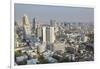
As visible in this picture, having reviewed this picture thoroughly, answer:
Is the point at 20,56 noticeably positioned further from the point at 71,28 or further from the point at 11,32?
the point at 71,28

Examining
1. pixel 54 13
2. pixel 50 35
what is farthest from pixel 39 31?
pixel 54 13

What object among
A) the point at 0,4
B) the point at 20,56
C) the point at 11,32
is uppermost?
the point at 0,4

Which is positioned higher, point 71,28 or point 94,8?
point 94,8

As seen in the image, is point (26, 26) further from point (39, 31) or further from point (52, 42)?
point (52, 42)

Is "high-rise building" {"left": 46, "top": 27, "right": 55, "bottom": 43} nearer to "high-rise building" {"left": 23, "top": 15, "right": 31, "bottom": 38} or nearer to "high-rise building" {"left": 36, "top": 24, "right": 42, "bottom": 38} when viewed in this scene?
"high-rise building" {"left": 36, "top": 24, "right": 42, "bottom": 38}

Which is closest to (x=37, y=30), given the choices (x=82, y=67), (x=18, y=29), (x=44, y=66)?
(x=18, y=29)

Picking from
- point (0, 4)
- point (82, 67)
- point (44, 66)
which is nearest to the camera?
point (0, 4)

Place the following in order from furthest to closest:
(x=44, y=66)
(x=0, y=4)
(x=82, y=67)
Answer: (x=82, y=67) < (x=44, y=66) < (x=0, y=4)
